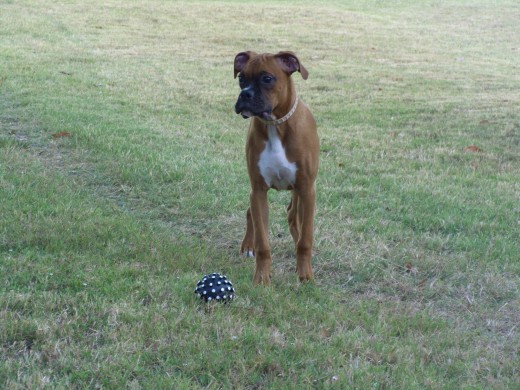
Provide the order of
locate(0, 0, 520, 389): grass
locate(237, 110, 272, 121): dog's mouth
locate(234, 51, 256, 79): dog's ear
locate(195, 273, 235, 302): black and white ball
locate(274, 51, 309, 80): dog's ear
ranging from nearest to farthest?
locate(0, 0, 520, 389): grass, locate(195, 273, 235, 302): black and white ball, locate(237, 110, 272, 121): dog's mouth, locate(274, 51, 309, 80): dog's ear, locate(234, 51, 256, 79): dog's ear

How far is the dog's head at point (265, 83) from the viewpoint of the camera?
17.0 feet

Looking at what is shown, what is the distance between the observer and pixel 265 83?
530cm

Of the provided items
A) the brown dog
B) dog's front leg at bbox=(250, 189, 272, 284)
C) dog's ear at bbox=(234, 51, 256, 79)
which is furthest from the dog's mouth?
dog's front leg at bbox=(250, 189, 272, 284)

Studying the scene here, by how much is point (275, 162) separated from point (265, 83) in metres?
0.59

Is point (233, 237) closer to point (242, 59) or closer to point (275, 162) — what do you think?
point (275, 162)

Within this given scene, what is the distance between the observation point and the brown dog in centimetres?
530

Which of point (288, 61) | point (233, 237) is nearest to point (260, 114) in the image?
point (288, 61)

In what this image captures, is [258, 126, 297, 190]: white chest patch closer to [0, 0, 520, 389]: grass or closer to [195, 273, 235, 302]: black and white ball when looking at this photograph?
[0, 0, 520, 389]: grass

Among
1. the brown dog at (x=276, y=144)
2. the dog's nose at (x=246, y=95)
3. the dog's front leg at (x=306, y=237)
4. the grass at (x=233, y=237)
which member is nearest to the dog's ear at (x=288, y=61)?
the brown dog at (x=276, y=144)

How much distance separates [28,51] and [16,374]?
13964 mm

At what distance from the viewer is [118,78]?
14.2 meters

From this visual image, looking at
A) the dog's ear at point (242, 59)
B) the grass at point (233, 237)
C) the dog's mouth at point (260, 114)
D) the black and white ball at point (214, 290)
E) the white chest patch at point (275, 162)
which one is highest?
the dog's ear at point (242, 59)

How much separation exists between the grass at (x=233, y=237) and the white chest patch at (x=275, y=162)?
2.57 ft

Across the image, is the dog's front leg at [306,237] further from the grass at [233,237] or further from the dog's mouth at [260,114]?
the dog's mouth at [260,114]
